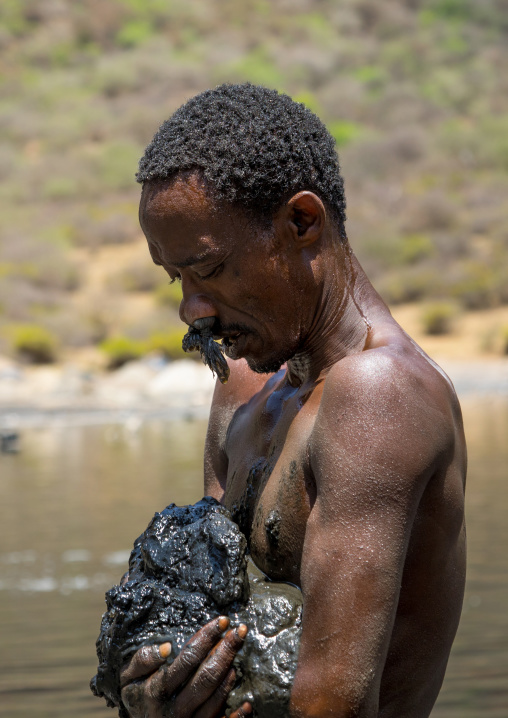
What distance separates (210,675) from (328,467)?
1.12 ft

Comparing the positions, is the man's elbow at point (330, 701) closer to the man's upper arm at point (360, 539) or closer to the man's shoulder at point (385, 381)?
the man's upper arm at point (360, 539)

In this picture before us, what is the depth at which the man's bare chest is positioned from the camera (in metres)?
1.71

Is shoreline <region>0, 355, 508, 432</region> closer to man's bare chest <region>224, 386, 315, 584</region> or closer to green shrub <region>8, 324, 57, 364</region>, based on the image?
green shrub <region>8, 324, 57, 364</region>

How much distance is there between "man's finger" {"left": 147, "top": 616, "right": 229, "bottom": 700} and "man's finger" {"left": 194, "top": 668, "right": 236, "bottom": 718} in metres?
0.04

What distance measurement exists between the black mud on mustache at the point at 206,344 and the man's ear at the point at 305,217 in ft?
0.65

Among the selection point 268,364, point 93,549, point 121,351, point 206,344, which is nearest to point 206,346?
point 206,344

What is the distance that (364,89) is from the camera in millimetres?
38094

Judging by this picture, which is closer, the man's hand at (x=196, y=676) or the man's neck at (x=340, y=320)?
the man's hand at (x=196, y=676)

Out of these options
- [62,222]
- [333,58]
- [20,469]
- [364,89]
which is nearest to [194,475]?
[20,469]

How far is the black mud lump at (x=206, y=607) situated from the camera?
5.19ft

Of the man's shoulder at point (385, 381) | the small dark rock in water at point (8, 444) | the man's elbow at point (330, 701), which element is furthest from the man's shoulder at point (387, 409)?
the small dark rock in water at point (8, 444)

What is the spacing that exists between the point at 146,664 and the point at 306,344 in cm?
58

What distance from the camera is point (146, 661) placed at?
1628 millimetres

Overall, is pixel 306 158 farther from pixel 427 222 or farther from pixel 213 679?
pixel 427 222
